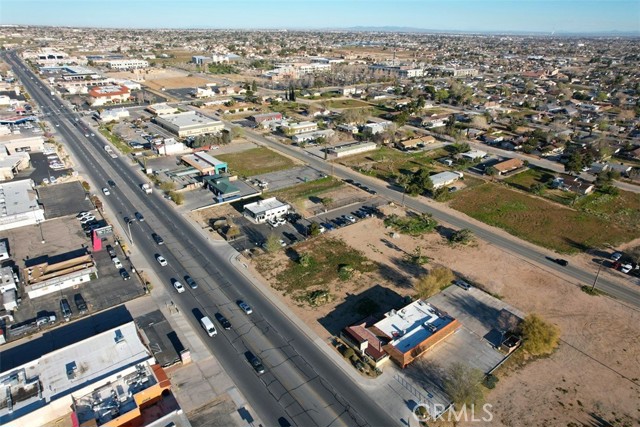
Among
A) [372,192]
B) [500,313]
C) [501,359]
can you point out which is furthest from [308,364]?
[372,192]

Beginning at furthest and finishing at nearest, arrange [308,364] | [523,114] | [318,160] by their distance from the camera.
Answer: [523,114], [318,160], [308,364]

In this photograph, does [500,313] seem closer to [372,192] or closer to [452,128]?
[372,192]

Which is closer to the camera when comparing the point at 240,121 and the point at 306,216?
the point at 306,216

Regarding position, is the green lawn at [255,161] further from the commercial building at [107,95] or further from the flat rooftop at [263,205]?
the commercial building at [107,95]

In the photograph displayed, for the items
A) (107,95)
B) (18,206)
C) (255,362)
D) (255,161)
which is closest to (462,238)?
(255,362)

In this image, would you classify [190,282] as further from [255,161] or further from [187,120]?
[187,120]
